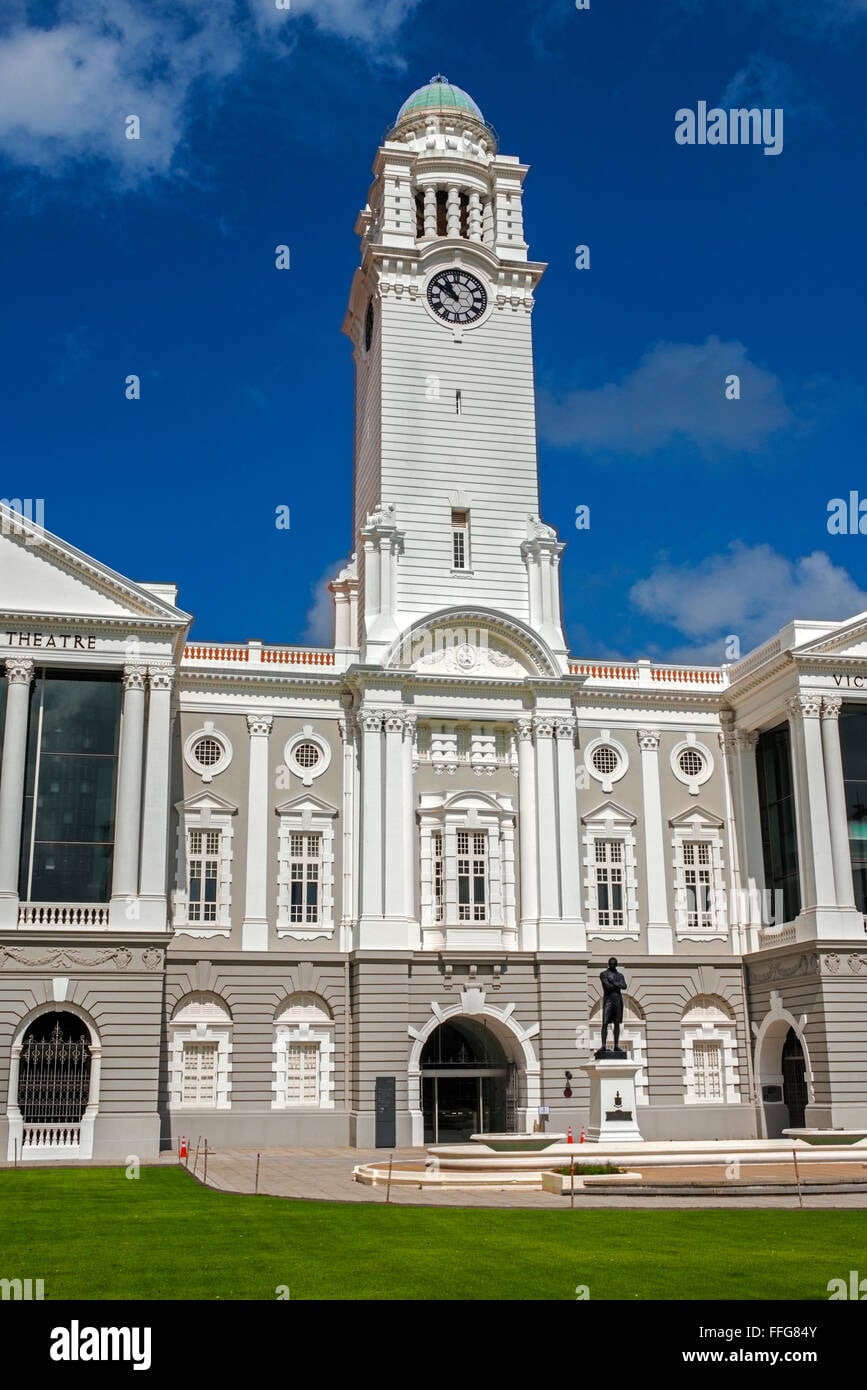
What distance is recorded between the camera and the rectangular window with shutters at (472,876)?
1917 inches

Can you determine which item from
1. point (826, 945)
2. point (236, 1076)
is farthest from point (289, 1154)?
point (826, 945)

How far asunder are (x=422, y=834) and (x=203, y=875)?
7650 millimetres

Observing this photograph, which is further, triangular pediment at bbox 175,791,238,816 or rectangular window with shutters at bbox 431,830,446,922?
triangular pediment at bbox 175,791,238,816

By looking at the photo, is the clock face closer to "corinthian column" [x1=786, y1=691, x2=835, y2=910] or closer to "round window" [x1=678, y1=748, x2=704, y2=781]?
"round window" [x1=678, y1=748, x2=704, y2=781]

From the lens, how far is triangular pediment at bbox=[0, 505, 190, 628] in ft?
150

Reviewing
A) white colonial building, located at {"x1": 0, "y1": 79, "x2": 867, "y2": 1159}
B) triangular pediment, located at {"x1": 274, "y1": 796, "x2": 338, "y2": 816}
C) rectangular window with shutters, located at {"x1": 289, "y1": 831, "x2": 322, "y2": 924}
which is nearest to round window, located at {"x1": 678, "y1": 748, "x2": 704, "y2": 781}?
white colonial building, located at {"x1": 0, "y1": 79, "x2": 867, "y2": 1159}

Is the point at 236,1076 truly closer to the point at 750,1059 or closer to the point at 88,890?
the point at 88,890

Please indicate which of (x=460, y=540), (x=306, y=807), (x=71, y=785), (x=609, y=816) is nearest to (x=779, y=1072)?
(x=609, y=816)

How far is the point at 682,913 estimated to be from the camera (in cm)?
5181

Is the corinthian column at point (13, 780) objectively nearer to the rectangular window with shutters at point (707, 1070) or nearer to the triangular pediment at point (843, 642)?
the rectangular window with shutters at point (707, 1070)

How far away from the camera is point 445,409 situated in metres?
54.5

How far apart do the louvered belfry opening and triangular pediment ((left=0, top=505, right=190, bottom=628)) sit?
12859mm

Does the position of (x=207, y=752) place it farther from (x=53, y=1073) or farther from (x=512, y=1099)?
(x=512, y=1099)
